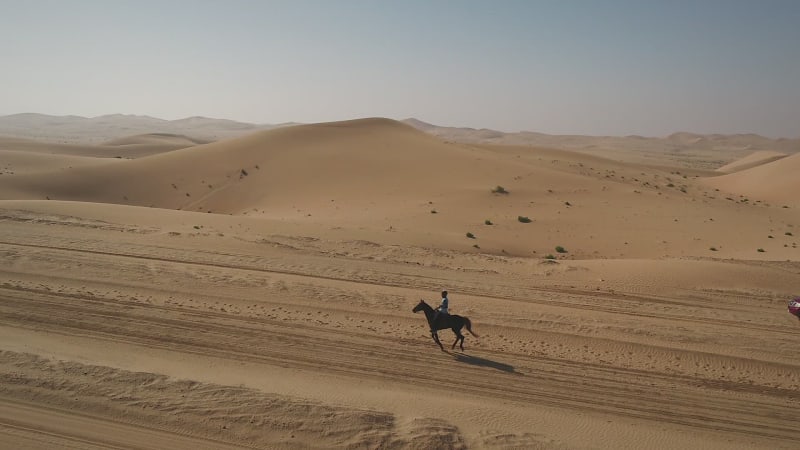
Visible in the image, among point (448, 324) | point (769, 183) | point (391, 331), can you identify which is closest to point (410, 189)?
point (391, 331)

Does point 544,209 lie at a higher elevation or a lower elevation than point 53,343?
higher

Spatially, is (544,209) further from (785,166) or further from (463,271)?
(785,166)

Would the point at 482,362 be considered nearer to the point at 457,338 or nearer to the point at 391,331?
the point at 457,338

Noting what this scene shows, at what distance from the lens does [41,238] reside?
18.3m

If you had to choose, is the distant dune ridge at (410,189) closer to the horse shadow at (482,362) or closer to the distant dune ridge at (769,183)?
the distant dune ridge at (769,183)

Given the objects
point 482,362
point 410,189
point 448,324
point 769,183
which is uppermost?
point 769,183

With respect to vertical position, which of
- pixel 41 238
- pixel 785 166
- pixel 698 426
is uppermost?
pixel 785 166

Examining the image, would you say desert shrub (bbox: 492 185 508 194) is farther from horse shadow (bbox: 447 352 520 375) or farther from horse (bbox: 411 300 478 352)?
horse shadow (bbox: 447 352 520 375)

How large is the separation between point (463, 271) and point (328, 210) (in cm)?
1499

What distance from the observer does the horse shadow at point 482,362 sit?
10705 mm

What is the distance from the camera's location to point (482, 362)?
11.0 m

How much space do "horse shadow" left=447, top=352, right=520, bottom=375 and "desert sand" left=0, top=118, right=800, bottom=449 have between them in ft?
0.25

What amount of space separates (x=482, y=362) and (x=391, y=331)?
2332 mm

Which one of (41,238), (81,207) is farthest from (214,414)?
(81,207)
